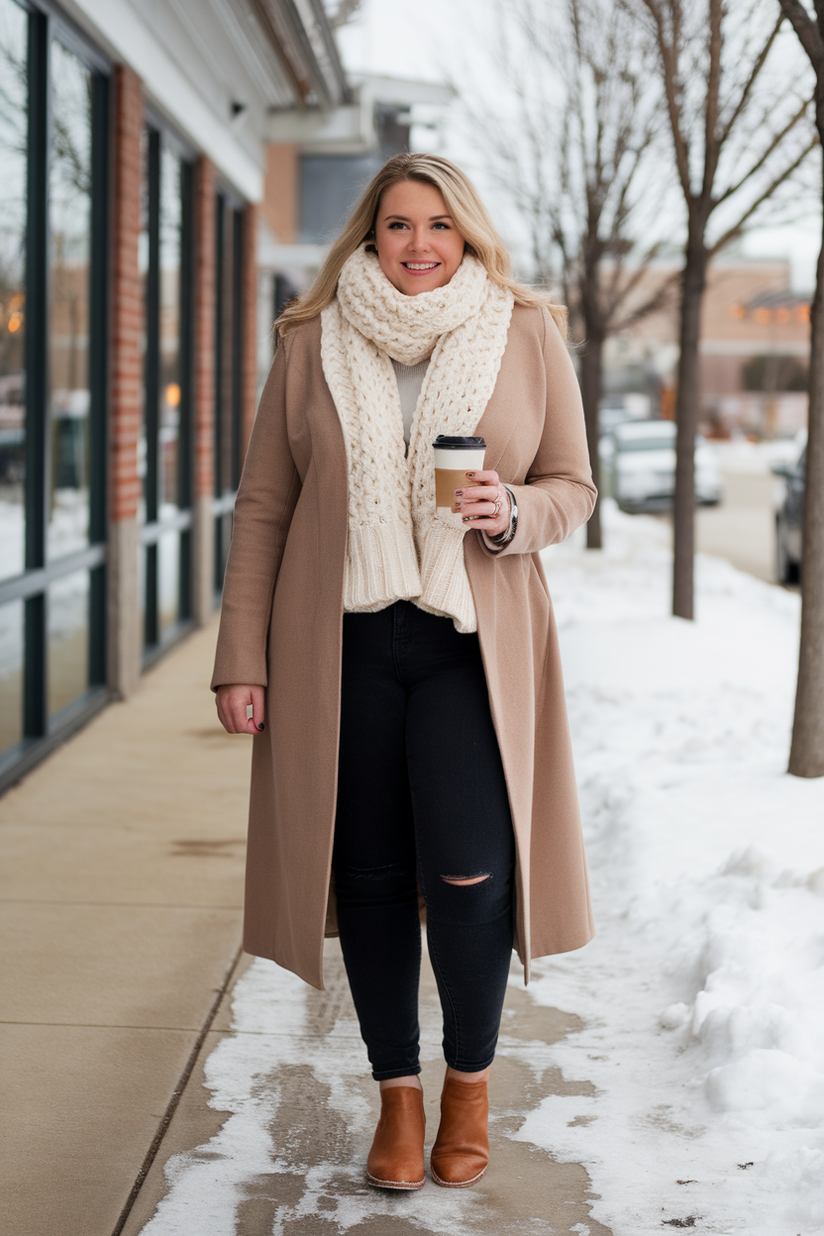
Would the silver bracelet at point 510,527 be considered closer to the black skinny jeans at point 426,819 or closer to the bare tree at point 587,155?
the black skinny jeans at point 426,819

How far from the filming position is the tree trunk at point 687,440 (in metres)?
8.73

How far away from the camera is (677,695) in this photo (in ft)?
22.3

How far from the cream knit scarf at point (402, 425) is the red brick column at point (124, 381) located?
5.09 metres

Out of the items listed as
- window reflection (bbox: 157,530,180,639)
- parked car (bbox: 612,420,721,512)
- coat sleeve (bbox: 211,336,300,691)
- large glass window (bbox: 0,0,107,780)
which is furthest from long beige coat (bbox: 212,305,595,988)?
parked car (bbox: 612,420,721,512)

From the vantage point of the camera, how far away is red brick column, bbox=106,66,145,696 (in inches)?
292

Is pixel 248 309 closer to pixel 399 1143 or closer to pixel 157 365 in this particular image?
pixel 157 365

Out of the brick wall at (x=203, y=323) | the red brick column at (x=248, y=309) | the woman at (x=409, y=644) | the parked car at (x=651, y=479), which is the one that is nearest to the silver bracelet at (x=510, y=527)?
the woman at (x=409, y=644)

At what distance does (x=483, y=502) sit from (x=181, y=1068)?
171cm

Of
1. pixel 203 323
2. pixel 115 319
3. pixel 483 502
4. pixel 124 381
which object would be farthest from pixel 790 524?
pixel 483 502

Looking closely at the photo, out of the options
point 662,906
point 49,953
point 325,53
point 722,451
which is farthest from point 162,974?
point 722,451

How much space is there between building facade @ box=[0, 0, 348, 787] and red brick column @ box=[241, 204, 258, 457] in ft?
4.27

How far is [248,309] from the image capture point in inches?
515

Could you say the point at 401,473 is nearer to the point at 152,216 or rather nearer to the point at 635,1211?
the point at 635,1211

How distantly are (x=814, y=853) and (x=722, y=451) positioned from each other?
4261 centimetres
